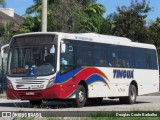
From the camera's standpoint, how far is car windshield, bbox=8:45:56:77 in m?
19.8

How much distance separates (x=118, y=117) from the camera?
1269 centimetres

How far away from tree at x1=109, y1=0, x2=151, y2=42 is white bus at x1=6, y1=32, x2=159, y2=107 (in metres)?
20.9

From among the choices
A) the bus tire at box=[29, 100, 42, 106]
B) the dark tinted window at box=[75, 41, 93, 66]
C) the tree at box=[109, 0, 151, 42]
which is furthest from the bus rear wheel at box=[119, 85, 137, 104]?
the tree at box=[109, 0, 151, 42]

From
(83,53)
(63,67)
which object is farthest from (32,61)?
(83,53)

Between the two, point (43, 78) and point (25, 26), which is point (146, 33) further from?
point (43, 78)

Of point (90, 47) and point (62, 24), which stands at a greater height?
point (62, 24)

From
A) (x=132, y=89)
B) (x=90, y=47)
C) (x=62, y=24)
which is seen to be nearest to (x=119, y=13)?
(x=62, y=24)

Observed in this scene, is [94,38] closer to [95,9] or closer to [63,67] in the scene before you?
[63,67]

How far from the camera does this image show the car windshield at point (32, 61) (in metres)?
19.8

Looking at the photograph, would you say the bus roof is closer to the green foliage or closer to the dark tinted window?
the dark tinted window

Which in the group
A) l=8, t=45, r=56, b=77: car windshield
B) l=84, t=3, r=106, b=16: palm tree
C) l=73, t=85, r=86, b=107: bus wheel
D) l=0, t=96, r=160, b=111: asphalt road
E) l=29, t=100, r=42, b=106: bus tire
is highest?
l=84, t=3, r=106, b=16: palm tree

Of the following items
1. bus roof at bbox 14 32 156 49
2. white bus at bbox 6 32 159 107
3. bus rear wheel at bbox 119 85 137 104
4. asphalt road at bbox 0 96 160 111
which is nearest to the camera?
asphalt road at bbox 0 96 160 111

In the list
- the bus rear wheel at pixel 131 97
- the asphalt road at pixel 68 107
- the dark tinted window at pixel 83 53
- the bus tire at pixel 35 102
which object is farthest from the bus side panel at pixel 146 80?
the bus tire at pixel 35 102

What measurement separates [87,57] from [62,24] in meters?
17.9
